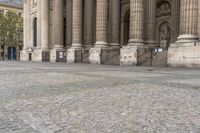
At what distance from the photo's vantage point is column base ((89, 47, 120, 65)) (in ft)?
87.0

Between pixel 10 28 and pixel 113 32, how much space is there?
42711 millimetres

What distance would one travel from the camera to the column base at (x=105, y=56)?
26.5m

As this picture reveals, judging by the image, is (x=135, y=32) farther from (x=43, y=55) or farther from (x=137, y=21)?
(x=43, y=55)

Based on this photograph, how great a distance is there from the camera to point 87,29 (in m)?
32.1

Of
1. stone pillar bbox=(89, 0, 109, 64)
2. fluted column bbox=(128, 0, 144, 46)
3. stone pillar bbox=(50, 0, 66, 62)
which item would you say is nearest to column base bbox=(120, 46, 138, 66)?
fluted column bbox=(128, 0, 144, 46)

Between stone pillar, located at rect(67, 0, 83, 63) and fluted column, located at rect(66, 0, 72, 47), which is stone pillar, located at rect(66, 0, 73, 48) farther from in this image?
stone pillar, located at rect(67, 0, 83, 63)

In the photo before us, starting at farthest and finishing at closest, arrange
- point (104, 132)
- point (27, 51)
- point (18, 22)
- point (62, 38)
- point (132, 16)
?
point (18, 22), point (27, 51), point (62, 38), point (132, 16), point (104, 132)

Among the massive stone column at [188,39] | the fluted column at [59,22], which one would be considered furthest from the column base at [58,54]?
the massive stone column at [188,39]

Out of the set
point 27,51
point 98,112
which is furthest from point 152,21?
point 27,51

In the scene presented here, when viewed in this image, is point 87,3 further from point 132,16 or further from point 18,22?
point 18,22

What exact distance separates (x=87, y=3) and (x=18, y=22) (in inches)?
1523

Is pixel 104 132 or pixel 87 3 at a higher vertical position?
pixel 87 3

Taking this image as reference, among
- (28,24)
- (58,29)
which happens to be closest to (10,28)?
(28,24)

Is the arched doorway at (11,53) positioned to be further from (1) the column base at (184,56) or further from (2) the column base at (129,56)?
(1) the column base at (184,56)
